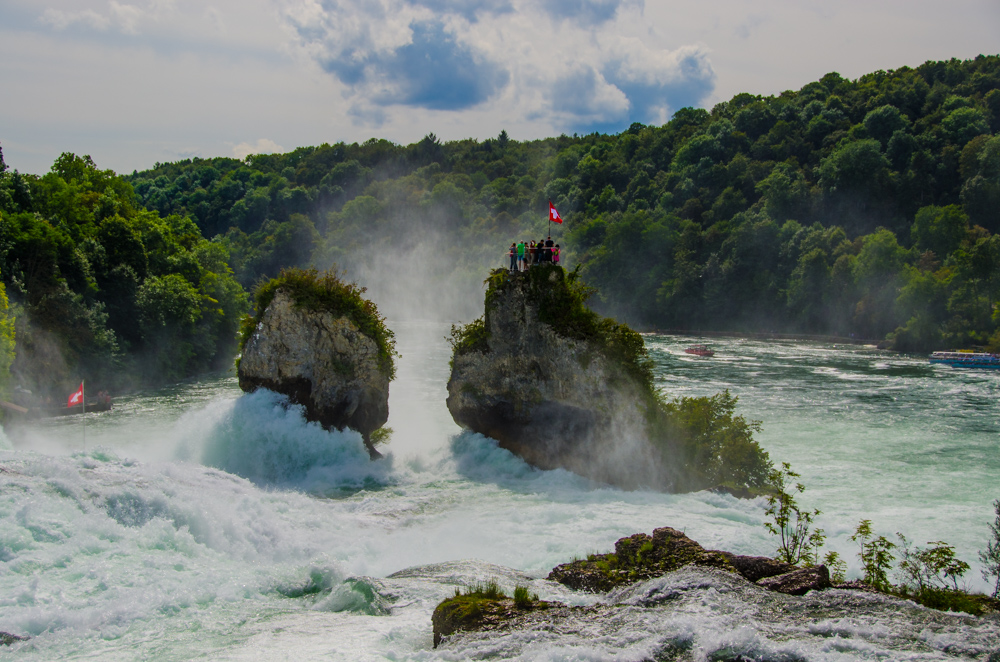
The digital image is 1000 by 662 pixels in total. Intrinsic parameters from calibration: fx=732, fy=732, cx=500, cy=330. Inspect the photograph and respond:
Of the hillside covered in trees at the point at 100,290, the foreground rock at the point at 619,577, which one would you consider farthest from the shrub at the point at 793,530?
the hillside covered in trees at the point at 100,290

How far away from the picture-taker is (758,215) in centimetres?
11312

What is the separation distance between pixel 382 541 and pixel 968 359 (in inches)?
2667

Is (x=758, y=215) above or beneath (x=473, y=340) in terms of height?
above

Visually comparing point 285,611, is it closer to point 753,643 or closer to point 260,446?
point 753,643

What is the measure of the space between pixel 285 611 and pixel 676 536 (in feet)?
24.5

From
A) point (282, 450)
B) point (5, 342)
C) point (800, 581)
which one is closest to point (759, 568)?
point (800, 581)

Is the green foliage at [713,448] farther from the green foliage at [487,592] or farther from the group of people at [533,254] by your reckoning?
the green foliage at [487,592]

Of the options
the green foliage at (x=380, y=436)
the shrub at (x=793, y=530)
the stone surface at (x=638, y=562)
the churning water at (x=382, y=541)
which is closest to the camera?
the churning water at (x=382, y=541)

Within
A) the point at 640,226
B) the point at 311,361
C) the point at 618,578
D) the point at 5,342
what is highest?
the point at 640,226

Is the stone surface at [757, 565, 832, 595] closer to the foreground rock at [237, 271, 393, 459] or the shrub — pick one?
the shrub

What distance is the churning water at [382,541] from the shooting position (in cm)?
1051

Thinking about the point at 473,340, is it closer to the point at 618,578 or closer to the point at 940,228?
the point at 618,578

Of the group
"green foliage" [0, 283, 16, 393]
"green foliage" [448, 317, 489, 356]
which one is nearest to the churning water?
"green foliage" [448, 317, 489, 356]

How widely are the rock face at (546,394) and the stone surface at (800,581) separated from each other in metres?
11.9
